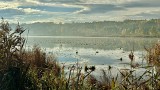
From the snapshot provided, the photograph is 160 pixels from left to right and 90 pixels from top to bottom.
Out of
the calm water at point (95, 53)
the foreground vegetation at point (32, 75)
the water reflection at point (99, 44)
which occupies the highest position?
the foreground vegetation at point (32, 75)

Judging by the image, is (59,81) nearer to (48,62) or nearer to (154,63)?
(154,63)

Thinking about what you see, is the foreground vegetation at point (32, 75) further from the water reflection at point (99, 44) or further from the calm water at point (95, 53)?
the water reflection at point (99, 44)

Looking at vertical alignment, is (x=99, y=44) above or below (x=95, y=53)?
below

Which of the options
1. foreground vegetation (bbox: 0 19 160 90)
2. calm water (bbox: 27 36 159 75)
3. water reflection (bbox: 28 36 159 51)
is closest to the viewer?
foreground vegetation (bbox: 0 19 160 90)

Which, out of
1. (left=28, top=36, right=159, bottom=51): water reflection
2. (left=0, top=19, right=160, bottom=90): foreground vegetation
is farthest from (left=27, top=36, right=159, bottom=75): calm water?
(left=0, top=19, right=160, bottom=90): foreground vegetation

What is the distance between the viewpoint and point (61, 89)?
6105 millimetres

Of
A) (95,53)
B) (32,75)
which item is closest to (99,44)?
(95,53)

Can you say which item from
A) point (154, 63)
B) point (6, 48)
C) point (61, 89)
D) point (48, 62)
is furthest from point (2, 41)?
point (48, 62)

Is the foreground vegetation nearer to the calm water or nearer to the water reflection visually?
the calm water

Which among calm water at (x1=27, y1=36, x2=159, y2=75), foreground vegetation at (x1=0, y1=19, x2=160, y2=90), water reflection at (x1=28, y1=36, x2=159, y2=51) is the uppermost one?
foreground vegetation at (x1=0, y1=19, x2=160, y2=90)

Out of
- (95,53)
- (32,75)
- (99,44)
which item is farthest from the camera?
(99,44)

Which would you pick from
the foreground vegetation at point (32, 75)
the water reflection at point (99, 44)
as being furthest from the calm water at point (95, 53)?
the foreground vegetation at point (32, 75)

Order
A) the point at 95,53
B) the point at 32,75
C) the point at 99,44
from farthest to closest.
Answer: the point at 99,44 < the point at 95,53 < the point at 32,75

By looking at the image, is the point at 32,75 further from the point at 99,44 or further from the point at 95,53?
the point at 99,44
